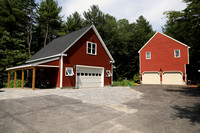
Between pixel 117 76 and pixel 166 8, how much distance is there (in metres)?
19.2

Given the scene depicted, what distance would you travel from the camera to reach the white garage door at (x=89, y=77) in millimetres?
15359

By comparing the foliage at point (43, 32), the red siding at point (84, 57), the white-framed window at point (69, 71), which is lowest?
the white-framed window at point (69, 71)

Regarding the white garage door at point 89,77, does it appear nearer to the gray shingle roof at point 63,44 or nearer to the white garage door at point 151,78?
the gray shingle roof at point 63,44

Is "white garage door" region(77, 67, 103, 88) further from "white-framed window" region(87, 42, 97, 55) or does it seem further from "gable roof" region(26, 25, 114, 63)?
"gable roof" region(26, 25, 114, 63)

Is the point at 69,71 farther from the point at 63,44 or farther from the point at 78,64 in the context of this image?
the point at 63,44

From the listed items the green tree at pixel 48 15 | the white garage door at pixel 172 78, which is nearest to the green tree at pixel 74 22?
the green tree at pixel 48 15

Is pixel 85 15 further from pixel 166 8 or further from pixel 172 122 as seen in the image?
pixel 172 122

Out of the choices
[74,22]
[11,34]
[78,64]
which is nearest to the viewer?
[78,64]

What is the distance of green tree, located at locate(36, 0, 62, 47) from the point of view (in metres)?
28.5

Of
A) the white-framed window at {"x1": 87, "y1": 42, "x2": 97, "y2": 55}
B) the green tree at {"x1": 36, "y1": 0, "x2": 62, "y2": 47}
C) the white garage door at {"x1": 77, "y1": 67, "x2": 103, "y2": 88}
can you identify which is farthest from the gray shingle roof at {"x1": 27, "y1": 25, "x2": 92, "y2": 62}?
the green tree at {"x1": 36, "y1": 0, "x2": 62, "y2": 47}

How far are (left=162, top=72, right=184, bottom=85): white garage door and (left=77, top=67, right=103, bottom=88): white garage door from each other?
12.3 m

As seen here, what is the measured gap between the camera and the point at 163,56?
24312mm

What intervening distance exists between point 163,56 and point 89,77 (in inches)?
587

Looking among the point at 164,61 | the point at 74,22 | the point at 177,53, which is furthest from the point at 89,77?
the point at 74,22
